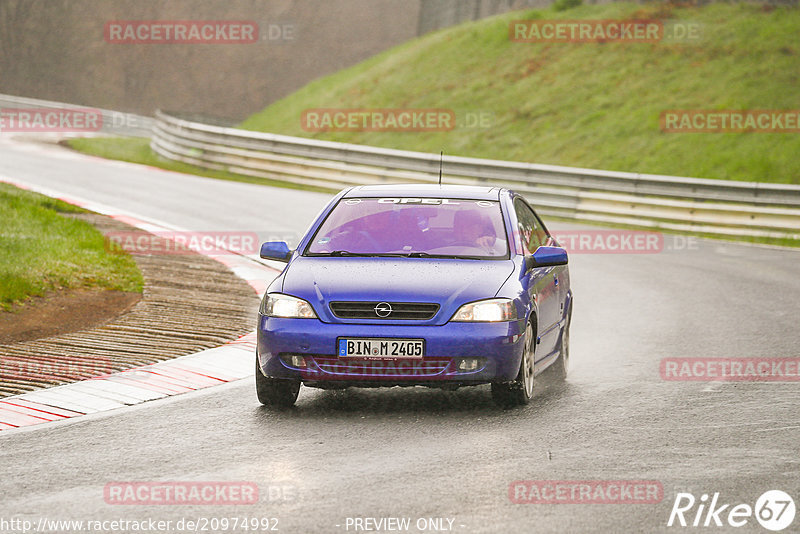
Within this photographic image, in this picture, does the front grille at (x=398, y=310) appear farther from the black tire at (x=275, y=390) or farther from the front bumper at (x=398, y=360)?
A: the black tire at (x=275, y=390)

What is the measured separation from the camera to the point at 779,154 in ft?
87.2

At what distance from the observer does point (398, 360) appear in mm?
7812

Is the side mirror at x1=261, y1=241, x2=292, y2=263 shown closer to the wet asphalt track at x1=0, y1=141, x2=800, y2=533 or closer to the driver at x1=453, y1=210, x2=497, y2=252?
the wet asphalt track at x1=0, y1=141, x2=800, y2=533

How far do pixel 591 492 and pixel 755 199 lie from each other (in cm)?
1733

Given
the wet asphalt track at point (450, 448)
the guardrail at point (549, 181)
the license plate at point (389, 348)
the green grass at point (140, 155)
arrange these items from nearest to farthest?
the wet asphalt track at point (450, 448), the license plate at point (389, 348), the guardrail at point (549, 181), the green grass at point (140, 155)

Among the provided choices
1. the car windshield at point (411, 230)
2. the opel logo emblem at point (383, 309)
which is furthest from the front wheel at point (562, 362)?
the opel logo emblem at point (383, 309)

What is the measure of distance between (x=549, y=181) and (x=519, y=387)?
17.0 meters

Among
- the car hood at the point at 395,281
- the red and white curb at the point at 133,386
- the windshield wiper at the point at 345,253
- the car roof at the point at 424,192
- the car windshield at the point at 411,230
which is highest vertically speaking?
the car roof at the point at 424,192

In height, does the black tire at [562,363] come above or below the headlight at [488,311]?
below

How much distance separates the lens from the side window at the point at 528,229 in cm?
925

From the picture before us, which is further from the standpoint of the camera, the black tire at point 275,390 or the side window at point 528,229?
the side window at point 528,229

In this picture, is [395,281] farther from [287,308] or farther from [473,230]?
[473,230]

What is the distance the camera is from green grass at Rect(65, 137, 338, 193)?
28.9 meters

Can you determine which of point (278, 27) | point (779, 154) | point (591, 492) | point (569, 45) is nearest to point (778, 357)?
point (591, 492)
